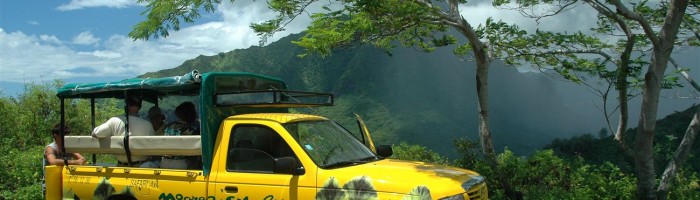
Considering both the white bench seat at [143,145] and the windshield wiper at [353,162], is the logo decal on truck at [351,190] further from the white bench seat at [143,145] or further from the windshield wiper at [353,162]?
the white bench seat at [143,145]

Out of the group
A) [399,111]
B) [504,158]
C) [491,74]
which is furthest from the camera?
[491,74]

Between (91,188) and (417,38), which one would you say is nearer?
(91,188)

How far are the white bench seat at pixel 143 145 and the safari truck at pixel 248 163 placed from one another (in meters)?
0.01

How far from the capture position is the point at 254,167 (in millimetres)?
5789

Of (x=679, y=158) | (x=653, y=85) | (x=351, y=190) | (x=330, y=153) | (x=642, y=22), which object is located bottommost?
(x=679, y=158)

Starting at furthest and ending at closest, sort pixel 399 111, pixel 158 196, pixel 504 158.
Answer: pixel 399 111 < pixel 504 158 < pixel 158 196

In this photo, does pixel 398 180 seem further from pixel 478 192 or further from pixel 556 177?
pixel 556 177

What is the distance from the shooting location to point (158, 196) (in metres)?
6.28

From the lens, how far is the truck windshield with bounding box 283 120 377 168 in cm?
562

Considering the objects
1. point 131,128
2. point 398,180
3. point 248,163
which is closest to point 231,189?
point 248,163

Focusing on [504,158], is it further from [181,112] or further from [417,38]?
[181,112]

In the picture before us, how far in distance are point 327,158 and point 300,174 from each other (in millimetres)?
369

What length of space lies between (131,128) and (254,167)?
2156 mm

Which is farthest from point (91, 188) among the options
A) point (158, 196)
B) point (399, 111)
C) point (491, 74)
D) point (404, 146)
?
point (491, 74)
